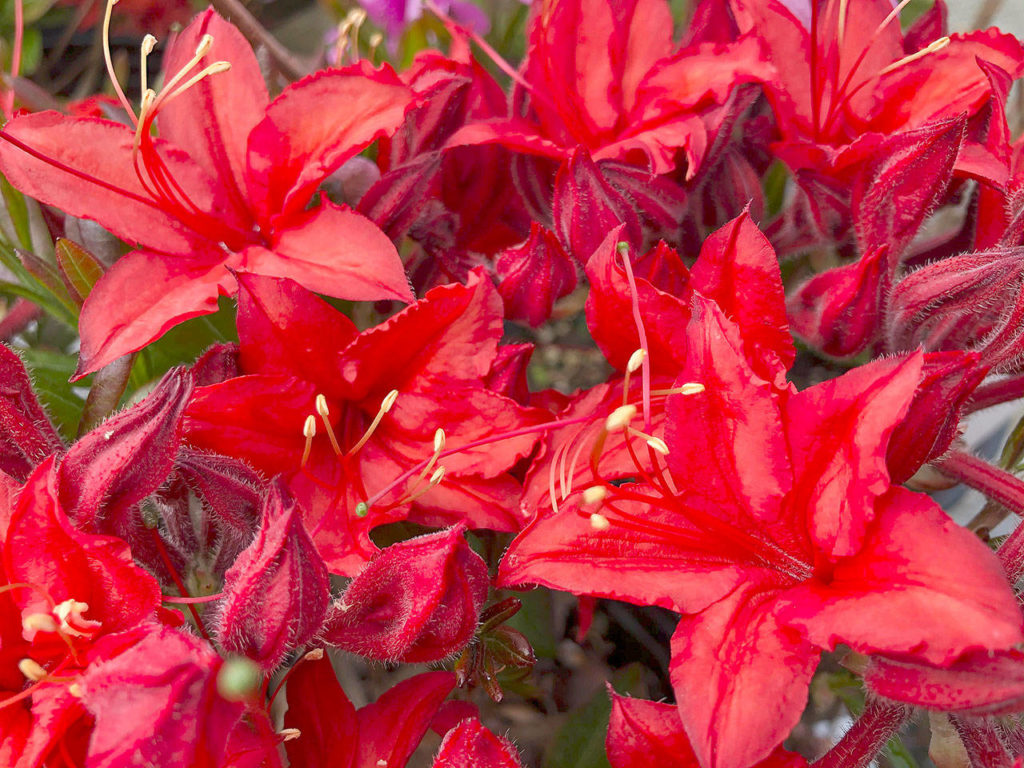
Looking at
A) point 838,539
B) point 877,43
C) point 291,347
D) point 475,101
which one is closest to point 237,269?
point 291,347

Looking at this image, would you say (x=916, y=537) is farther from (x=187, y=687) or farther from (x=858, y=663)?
(x=187, y=687)

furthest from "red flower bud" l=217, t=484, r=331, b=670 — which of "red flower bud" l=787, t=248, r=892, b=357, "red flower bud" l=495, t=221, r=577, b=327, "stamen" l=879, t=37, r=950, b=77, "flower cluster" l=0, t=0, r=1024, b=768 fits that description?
"stamen" l=879, t=37, r=950, b=77

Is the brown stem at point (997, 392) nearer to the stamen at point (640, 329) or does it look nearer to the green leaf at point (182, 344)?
the stamen at point (640, 329)

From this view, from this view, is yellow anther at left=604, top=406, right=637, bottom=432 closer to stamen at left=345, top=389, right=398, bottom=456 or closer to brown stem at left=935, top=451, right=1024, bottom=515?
stamen at left=345, top=389, right=398, bottom=456

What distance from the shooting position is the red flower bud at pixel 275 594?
0.49 m

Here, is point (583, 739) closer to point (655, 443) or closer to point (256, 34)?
point (655, 443)

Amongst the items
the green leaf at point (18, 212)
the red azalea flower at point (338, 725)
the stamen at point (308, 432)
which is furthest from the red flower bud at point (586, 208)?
the green leaf at point (18, 212)

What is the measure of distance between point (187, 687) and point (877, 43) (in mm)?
628

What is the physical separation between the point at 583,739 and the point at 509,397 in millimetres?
309

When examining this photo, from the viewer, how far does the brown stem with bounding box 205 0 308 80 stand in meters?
0.78

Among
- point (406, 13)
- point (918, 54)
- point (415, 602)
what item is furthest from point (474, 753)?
point (406, 13)

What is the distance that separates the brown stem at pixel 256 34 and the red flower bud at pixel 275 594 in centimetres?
46

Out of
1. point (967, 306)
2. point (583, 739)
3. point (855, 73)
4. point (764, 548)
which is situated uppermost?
point (855, 73)

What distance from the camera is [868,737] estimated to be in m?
0.55
